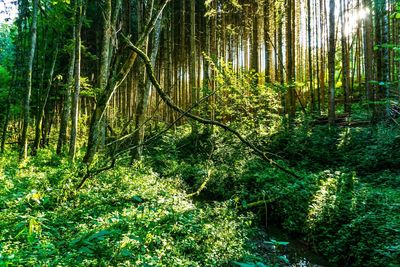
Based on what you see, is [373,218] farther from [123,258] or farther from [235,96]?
[235,96]

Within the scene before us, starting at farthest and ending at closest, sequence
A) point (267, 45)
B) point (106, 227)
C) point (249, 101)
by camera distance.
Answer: point (267, 45) → point (249, 101) → point (106, 227)

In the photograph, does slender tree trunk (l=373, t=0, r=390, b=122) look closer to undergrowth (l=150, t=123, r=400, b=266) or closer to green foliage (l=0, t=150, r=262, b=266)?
undergrowth (l=150, t=123, r=400, b=266)

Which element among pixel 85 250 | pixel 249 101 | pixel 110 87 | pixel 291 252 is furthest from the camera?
pixel 249 101

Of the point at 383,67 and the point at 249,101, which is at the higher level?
the point at 383,67

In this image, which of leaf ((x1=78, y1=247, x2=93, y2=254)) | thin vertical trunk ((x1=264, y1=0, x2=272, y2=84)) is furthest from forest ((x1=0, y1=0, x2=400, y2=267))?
thin vertical trunk ((x1=264, y1=0, x2=272, y2=84))

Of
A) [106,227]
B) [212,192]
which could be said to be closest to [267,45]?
[212,192]

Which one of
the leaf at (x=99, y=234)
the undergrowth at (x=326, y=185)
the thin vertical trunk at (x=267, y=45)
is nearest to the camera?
the leaf at (x=99, y=234)

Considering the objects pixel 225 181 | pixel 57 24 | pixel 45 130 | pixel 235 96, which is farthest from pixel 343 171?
pixel 45 130

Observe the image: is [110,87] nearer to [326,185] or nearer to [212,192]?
[326,185]

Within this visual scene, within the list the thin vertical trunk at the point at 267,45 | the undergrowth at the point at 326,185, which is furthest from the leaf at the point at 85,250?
the thin vertical trunk at the point at 267,45

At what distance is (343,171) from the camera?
9727 millimetres

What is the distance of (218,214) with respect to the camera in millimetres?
7297

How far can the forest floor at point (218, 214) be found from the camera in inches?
163

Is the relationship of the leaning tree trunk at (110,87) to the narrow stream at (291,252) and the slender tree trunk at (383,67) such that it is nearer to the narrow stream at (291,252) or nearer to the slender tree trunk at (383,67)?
the narrow stream at (291,252)
